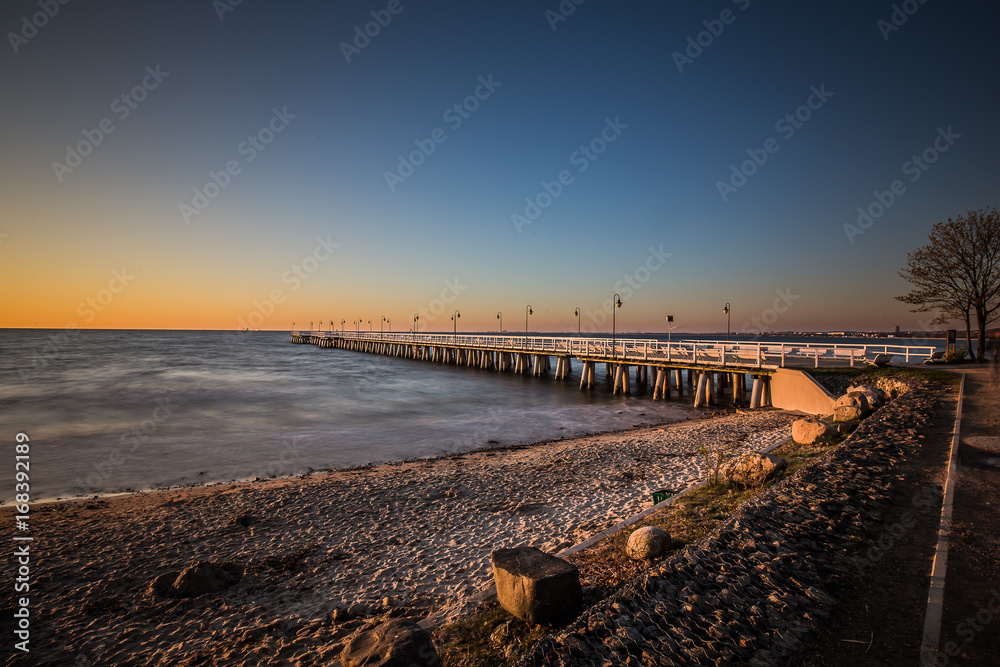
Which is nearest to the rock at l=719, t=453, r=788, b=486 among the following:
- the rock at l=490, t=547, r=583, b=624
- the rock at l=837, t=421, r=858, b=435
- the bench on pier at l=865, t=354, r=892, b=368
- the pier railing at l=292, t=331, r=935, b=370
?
the rock at l=837, t=421, r=858, b=435

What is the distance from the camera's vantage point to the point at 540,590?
3.89 metres

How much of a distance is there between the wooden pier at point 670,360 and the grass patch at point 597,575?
1467 cm

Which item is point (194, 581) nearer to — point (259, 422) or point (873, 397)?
point (873, 397)

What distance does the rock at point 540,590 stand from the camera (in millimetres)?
3904

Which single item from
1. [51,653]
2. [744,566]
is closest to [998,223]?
[744,566]

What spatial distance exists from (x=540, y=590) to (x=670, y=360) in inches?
896

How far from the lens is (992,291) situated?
21.6 m

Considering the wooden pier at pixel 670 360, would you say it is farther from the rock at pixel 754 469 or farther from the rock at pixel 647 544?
the rock at pixel 647 544

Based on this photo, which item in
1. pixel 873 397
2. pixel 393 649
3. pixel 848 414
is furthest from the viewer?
pixel 873 397

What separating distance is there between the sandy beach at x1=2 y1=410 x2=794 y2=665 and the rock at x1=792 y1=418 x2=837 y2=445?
1.96 m

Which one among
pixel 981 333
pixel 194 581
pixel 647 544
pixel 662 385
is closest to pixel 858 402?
pixel 647 544

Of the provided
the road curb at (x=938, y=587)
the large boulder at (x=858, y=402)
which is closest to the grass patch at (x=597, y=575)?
the road curb at (x=938, y=587)

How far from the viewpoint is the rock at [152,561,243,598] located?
562 cm

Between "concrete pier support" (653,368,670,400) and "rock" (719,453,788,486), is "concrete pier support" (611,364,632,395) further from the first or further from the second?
"rock" (719,453,788,486)
